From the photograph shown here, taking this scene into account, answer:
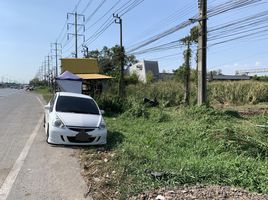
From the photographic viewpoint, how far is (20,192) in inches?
259

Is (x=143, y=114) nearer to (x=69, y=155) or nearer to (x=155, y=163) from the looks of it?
(x=69, y=155)

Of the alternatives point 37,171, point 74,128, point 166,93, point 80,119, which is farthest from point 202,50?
point 37,171

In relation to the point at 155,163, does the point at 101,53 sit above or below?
above

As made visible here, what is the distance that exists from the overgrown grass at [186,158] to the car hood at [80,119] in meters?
0.80

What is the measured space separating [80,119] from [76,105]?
135 centimetres

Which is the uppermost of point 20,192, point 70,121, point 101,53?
point 101,53

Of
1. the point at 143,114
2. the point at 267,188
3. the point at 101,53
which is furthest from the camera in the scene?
the point at 101,53

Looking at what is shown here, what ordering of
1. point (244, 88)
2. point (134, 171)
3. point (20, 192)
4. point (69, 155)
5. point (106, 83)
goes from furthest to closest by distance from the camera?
Result: point (106, 83) → point (244, 88) → point (69, 155) → point (134, 171) → point (20, 192)

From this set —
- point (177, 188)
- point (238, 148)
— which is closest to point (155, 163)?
point (177, 188)

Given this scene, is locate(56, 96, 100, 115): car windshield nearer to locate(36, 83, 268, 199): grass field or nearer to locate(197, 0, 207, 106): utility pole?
locate(36, 83, 268, 199): grass field

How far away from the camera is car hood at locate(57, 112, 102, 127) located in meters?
11.2

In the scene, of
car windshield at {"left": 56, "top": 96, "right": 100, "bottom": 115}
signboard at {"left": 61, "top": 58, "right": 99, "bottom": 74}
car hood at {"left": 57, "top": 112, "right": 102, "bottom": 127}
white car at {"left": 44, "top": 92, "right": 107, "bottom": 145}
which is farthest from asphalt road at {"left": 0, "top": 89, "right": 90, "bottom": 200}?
signboard at {"left": 61, "top": 58, "right": 99, "bottom": 74}

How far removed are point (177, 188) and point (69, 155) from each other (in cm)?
431

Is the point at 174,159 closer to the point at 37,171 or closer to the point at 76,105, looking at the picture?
the point at 37,171
